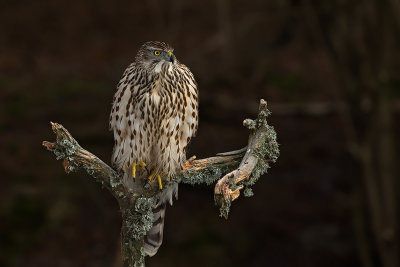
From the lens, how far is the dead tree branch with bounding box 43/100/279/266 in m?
3.44

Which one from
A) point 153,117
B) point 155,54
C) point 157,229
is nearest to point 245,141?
point 157,229

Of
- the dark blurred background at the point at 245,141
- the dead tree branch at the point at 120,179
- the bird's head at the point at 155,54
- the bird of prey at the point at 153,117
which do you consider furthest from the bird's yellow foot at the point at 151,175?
the dark blurred background at the point at 245,141

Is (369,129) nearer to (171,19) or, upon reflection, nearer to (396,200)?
(396,200)

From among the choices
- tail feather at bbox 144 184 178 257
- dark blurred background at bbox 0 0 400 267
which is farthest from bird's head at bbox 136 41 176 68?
dark blurred background at bbox 0 0 400 267

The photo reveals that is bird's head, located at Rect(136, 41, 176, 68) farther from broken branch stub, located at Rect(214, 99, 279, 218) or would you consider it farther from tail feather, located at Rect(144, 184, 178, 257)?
tail feather, located at Rect(144, 184, 178, 257)

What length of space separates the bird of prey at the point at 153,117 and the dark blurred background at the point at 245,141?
309cm

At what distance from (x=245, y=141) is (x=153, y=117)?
4652 mm

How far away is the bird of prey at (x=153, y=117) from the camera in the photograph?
3.92 meters

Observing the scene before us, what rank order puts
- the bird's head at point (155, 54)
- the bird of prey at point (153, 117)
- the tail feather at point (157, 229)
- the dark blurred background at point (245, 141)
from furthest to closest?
the dark blurred background at point (245, 141) < the tail feather at point (157, 229) < the bird of prey at point (153, 117) < the bird's head at point (155, 54)

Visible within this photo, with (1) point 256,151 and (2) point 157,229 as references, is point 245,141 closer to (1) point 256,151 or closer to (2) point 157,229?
(2) point 157,229

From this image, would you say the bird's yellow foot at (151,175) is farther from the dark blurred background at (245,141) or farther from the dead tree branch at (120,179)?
the dark blurred background at (245,141)

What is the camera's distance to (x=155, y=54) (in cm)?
383

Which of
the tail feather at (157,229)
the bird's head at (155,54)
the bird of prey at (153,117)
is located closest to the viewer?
the bird's head at (155,54)

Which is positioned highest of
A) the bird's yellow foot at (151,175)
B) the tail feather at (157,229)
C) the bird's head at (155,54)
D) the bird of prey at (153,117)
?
the bird's head at (155,54)
